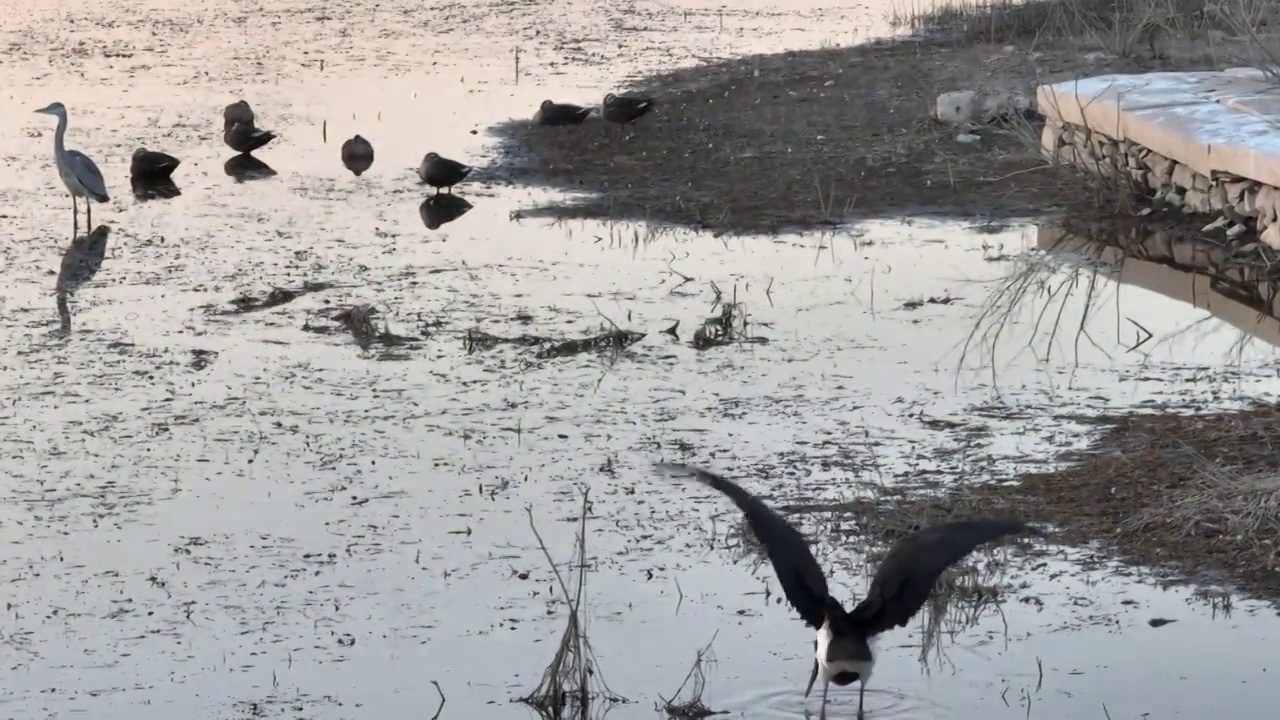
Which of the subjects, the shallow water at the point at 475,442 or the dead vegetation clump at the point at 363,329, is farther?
the dead vegetation clump at the point at 363,329

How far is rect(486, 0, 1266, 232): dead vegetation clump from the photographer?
508 inches

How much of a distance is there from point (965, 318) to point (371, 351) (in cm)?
321

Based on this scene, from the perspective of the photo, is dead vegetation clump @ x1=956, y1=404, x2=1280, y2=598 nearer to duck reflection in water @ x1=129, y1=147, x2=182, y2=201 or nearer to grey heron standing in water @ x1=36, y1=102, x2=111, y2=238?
grey heron standing in water @ x1=36, y1=102, x2=111, y2=238

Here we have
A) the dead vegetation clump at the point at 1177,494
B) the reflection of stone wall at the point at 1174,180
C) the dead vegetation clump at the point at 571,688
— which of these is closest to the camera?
the dead vegetation clump at the point at 571,688

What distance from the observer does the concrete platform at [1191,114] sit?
35.3 ft

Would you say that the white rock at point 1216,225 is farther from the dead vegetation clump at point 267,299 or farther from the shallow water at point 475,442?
the dead vegetation clump at point 267,299

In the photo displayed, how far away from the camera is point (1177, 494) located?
6922 millimetres

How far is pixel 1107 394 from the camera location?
8.48m

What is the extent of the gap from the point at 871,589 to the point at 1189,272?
21.6 ft

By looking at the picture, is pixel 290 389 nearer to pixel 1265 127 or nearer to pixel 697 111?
pixel 1265 127

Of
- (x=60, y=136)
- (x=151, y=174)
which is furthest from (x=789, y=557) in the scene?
(x=151, y=174)

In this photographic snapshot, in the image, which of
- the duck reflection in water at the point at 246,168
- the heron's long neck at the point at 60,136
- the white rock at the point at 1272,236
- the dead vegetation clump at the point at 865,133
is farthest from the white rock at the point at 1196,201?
the heron's long neck at the point at 60,136

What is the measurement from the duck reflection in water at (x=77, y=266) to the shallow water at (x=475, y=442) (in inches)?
3.6

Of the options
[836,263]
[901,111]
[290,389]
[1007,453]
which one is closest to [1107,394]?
[1007,453]
